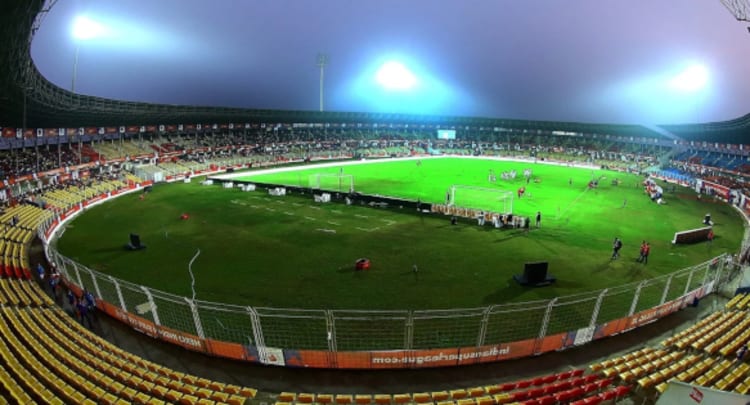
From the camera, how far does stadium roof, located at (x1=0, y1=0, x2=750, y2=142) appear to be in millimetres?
27766

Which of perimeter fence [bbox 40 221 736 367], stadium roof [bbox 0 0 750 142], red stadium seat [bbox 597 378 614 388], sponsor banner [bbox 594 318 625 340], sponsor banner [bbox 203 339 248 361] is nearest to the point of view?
red stadium seat [bbox 597 378 614 388]

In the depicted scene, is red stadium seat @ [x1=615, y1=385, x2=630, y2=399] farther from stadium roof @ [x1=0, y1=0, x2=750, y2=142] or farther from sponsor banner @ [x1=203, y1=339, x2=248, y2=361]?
stadium roof @ [x1=0, y1=0, x2=750, y2=142]

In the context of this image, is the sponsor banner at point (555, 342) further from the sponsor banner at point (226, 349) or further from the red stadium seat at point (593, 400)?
the sponsor banner at point (226, 349)

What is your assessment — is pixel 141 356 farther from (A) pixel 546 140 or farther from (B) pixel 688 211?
(A) pixel 546 140

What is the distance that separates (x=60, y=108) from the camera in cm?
4528

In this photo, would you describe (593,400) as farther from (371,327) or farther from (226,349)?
(226,349)

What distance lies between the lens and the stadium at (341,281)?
13.1 m

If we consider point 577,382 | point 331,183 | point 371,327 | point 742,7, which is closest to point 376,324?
point 371,327

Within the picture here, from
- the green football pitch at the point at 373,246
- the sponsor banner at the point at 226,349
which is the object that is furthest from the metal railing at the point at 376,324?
the green football pitch at the point at 373,246

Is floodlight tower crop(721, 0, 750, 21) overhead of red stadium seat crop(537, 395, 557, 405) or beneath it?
overhead

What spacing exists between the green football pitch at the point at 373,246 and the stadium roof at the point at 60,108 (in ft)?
38.0

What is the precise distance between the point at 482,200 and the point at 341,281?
88.3ft

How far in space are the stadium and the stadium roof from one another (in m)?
0.29

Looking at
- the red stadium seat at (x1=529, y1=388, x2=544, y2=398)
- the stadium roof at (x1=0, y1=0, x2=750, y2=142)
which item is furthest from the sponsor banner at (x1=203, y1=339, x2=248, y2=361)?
Answer: the stadium roof at (x1=0, y1=0, x2=750, y2=142)
